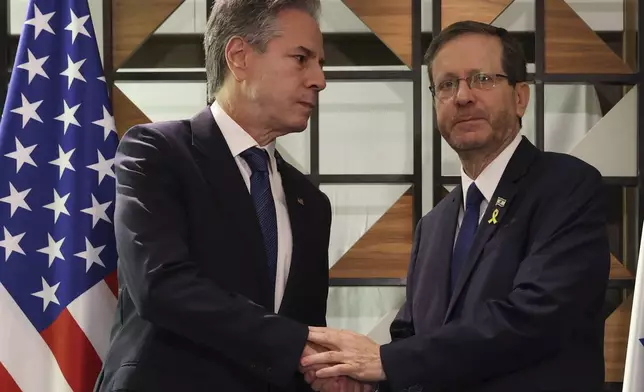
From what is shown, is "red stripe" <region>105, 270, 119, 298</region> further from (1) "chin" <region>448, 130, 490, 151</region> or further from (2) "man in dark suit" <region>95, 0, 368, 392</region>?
(1) "chin" <region>448, 130, 490, 151</region>

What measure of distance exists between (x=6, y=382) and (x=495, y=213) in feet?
5.01

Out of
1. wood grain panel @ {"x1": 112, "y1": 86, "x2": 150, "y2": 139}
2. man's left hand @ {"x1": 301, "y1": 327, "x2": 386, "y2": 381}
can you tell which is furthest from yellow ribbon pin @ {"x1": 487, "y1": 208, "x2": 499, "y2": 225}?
wood grain panel @ {"x1": 112, "y1": 86, "x2": 150, "y2": 139}

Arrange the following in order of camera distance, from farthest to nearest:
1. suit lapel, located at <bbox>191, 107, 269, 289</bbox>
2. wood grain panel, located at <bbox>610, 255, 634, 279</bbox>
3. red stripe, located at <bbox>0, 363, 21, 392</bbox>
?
wood grain panel, located at <bbox>610, 255, 634, 279</bbox> < red stripe, located at <bbox>0, 363, 21, 392</bbox> < suit lapel, located at <bbox>191, 107, 269, 289</bbox>

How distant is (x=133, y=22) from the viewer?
3188 mm

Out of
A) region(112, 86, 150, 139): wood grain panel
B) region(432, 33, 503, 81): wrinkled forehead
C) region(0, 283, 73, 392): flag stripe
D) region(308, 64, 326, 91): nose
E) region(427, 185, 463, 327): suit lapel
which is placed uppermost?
region(432, 33, 503, 81): wrinkled forehead

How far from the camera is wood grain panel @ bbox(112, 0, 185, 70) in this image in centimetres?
318

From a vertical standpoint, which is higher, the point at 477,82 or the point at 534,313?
the point at 477,82

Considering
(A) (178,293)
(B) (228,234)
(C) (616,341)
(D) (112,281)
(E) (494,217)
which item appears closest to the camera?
(A) (178,293)

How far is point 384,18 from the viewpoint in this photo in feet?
10.4

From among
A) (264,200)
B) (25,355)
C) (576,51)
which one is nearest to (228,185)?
(264,200)

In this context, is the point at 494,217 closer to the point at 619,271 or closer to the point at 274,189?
the point at 274,189

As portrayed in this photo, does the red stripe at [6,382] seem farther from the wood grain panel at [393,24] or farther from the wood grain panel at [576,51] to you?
the wood grain panel at [576,51]

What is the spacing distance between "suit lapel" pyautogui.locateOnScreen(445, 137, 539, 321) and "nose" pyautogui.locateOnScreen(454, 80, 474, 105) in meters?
0.20

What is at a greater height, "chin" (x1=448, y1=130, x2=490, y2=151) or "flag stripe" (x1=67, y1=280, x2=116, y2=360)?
"chin" (x1=448, y1=130, x2=490, y2=151)
